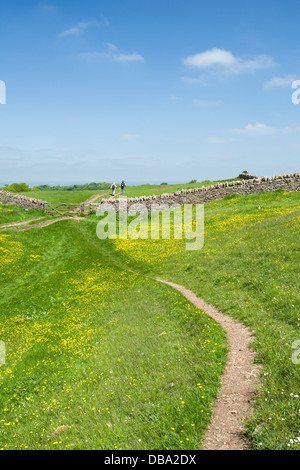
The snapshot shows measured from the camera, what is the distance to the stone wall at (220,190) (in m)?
41.6

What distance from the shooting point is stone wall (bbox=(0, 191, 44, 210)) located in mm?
A: 54062

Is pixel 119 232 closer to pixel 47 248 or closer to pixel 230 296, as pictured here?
pixel 47 248

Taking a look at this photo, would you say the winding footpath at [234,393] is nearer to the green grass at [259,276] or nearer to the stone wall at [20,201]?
the green grass at [259,276]

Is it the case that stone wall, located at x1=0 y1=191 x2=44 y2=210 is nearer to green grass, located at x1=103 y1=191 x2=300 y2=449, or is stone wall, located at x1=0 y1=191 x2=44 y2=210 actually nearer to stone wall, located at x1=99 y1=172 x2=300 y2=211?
stone wall, located at x1=99 y1=172 x2=300 y2=211

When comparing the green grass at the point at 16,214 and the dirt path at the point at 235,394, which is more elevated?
the green grass at the point at 16,214

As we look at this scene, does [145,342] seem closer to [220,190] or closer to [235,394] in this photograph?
[235,394]

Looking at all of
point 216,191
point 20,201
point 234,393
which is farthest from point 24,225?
point 234,393

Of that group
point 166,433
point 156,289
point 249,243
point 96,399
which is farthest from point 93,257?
point 166,433

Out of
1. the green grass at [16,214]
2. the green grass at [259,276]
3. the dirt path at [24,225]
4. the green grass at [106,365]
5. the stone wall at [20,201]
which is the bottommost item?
the green grass at [106,365]

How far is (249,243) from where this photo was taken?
24.2m

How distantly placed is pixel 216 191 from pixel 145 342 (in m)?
37.9

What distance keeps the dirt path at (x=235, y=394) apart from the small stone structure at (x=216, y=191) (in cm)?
3349

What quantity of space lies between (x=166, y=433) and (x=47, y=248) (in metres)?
31.3

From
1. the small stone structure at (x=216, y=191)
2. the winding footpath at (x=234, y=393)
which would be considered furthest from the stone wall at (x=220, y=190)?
the winding footpath at (x=234, y=393)
